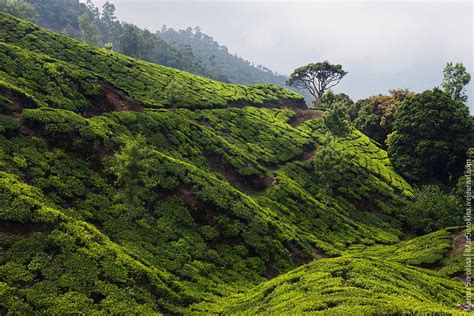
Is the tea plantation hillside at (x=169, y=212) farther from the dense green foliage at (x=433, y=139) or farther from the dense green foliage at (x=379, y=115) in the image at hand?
the dense green foliage at (x=379, y=115)

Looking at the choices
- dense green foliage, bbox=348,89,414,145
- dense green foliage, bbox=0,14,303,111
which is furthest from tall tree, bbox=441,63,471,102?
dense green foliage, bbox=0,14,303,111

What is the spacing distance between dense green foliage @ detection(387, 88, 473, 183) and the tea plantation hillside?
1015 centimetres

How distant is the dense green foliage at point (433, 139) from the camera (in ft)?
207

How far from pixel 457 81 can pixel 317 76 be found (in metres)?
34.6

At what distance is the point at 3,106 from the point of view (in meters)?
30.1

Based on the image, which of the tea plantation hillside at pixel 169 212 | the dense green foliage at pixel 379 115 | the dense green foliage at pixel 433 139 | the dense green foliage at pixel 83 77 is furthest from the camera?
the dense green foliage at pixel 379 115

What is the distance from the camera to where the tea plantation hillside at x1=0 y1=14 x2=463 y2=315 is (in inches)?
798

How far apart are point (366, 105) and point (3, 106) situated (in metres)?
80.2

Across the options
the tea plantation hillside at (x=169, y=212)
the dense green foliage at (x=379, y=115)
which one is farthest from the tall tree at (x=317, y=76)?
the tea plantation hillside at (x=169, y=212)

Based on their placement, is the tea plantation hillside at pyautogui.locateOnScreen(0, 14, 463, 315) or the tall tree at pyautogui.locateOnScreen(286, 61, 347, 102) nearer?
the tea plantation hillside at pyautogui.locateOnScreen(0, 14, 463, 315)

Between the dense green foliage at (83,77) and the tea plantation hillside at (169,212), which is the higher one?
the dense green foliage at (83,77)

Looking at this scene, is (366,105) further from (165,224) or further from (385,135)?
(165,224)

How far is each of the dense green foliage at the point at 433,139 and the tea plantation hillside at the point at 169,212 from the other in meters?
10.2

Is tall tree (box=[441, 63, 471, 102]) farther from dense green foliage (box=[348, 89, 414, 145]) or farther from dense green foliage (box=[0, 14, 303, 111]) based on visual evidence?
dense green foliage (box=[0, 14, 303, 111])
